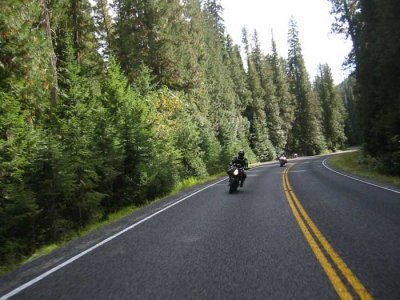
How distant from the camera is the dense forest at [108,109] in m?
12.0

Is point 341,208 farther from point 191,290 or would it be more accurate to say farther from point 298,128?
point 298,128

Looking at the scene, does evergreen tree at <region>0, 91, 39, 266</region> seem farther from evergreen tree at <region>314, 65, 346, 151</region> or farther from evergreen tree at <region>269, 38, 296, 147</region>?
evergreen tree at <region>314, 65, 346, 151</region>

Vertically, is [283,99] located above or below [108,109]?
above

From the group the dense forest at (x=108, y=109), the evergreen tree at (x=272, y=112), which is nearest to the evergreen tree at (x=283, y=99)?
the evergreen tree at (x=272, y=112)

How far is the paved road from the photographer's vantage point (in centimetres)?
476

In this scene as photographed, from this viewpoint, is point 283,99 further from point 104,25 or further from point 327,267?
point 327,267

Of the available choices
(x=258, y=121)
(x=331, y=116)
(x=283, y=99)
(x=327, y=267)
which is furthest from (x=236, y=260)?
(x=331, y=116)

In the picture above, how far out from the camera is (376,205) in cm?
1085

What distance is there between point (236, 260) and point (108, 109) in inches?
647

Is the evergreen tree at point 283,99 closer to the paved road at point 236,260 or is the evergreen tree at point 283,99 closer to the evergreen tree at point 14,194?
the evergreen tree at point 14,194

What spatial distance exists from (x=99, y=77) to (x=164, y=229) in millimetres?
23910

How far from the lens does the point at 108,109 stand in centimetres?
2092

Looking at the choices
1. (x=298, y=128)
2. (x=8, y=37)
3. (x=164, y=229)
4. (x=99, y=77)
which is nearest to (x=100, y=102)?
(x=99, y=77)

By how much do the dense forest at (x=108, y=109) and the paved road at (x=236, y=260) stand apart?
3535mm
